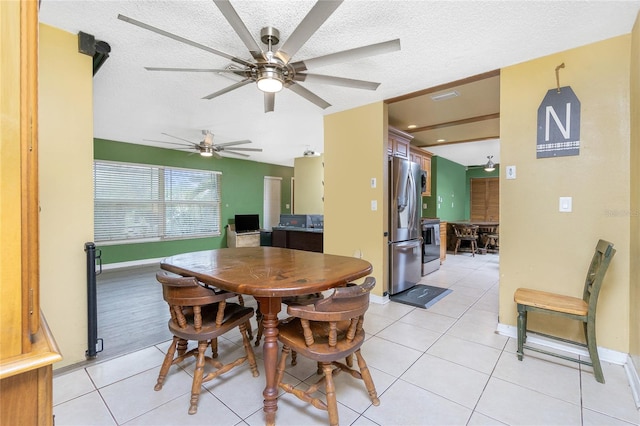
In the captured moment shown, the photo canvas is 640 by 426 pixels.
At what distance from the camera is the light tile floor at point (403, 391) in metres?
1.57

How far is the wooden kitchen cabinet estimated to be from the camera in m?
0.64

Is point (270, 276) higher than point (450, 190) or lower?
lower

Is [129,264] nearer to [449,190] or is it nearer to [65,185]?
[65,185]

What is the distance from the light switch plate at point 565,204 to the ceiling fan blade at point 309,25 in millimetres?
2380

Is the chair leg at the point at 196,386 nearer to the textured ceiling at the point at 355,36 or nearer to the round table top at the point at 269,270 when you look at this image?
the round table top at the point at 269,270

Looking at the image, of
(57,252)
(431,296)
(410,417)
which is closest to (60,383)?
(57,252)

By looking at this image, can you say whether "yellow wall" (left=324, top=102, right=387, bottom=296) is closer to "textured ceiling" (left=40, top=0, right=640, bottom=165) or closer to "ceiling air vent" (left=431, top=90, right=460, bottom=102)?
"textured ceiling" (left=40, top=0, right=640, bottom=165)

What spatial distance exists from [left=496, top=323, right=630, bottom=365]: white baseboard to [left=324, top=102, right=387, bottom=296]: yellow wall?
1.29m

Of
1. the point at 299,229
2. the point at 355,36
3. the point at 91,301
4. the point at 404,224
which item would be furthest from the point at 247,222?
the point at 355,36

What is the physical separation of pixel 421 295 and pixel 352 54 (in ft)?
10.1

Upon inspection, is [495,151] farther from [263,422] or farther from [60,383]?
[60,383]

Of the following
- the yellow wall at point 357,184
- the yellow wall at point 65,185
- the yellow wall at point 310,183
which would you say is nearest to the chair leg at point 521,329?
the yellow wall at point 357,184

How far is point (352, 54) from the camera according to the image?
1815 millimetres

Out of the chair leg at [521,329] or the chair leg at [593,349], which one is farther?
the chair leg at [521,329]
